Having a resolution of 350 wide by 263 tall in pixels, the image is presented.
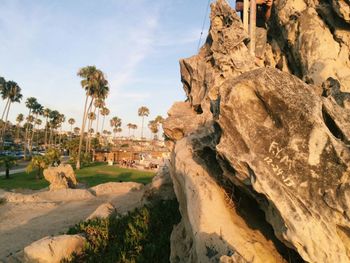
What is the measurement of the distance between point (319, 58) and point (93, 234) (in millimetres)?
15261

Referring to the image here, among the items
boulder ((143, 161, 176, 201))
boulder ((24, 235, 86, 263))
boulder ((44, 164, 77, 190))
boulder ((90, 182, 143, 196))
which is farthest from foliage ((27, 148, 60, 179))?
boulder ((24, 235, 86, 263))

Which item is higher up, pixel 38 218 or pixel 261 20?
pixel 261 20

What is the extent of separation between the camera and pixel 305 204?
229 inches

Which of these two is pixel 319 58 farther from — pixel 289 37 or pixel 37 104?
pixel 37 104

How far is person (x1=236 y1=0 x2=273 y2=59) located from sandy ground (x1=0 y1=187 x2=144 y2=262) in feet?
47.5

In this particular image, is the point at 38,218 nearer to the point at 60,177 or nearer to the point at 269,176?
the point at 60,177

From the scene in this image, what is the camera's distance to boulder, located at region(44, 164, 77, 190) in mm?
33500

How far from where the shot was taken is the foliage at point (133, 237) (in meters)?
10.3

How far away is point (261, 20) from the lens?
95.5 feet

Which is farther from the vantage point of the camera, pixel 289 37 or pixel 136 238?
pixel 289 37

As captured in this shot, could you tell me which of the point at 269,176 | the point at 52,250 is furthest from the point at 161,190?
the point at 269,176

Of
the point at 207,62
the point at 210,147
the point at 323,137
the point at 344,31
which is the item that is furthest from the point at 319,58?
the point at 323,137

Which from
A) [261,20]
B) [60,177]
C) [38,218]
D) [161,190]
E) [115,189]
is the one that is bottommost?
[38,218]

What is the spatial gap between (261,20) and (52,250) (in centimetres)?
2577
